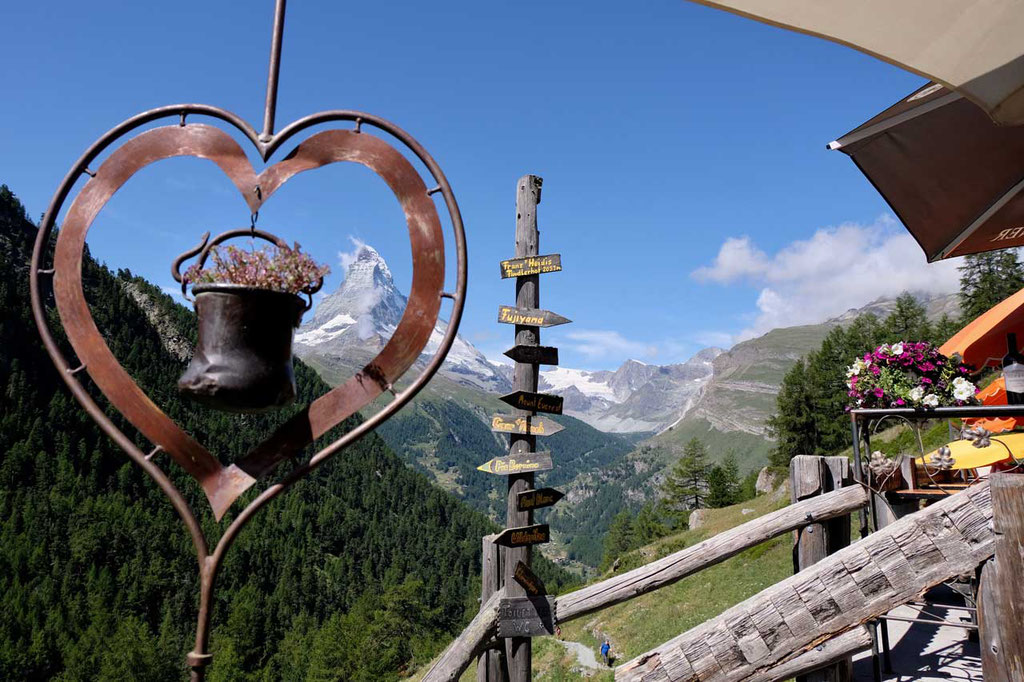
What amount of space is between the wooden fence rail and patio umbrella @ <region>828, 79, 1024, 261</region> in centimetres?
256

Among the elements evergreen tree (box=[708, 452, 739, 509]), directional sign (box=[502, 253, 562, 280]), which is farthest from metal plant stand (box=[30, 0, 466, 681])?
evergreen tree (box=[708, 452, 739, 509])

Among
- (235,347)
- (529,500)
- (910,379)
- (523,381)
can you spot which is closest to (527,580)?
(529,500)

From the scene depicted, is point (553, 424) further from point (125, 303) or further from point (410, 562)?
point (125, 303)

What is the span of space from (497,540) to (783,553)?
1976cm

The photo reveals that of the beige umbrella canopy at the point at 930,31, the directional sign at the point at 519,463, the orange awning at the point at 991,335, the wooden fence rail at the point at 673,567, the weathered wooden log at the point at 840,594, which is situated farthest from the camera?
the orange awning at the point at 991,335

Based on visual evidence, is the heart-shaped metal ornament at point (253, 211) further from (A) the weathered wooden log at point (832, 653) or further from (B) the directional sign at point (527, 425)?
(A) the weathered wooden log at point (832, 653)

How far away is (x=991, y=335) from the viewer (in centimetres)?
796

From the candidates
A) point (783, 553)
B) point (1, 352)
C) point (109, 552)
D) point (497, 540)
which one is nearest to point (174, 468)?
point (109, 552)

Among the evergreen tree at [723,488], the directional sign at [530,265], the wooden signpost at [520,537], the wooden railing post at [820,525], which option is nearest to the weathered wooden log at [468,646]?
the wooden signpost at [520,537]

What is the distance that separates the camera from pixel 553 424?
19.4 feet

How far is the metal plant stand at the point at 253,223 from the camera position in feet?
8.57

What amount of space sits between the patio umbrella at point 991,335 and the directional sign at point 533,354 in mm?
4791

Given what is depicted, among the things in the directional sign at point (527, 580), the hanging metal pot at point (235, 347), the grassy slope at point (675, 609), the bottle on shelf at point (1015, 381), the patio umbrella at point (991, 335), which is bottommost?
the grassy slope at point (675, 609)

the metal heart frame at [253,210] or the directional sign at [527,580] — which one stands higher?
the metal heart frame at [253,210]
